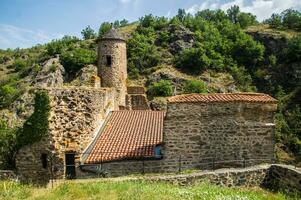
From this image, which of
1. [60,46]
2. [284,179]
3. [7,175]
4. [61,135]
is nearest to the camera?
[284,179]

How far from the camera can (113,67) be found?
2689 centimetres

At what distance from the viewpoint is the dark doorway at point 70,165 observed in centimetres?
1692

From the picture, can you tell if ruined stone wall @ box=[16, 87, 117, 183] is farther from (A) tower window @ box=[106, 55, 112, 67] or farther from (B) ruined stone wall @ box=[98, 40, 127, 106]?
(A) tower window @ box=[106, 55, 112, 67]

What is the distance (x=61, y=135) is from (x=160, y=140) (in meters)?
4.71

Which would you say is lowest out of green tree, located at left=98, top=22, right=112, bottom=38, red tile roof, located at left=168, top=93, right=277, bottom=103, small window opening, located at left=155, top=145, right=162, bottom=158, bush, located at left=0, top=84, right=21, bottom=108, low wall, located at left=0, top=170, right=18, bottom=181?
low wall, located at left=0, top=170, right=18, bottom=181

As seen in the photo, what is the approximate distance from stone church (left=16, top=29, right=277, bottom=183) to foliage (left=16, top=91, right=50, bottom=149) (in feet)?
0.79

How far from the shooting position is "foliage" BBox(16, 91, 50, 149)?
55.1 feet

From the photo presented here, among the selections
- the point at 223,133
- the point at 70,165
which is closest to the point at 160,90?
the point at 70,165

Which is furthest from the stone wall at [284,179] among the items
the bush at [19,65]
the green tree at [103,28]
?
the bush at [19,65]

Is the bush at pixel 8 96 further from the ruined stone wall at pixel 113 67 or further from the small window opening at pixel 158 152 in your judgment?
the small window opening at pixel 158 152

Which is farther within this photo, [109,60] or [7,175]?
[109,60]

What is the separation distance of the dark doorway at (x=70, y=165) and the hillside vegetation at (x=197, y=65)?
25.1 m

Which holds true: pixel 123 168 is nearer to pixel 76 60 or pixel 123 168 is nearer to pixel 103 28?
pixel 76 60

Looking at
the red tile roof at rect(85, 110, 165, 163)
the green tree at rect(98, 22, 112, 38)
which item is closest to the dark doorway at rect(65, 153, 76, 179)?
the red tile roof at rect(85, 110, 165, 163)
